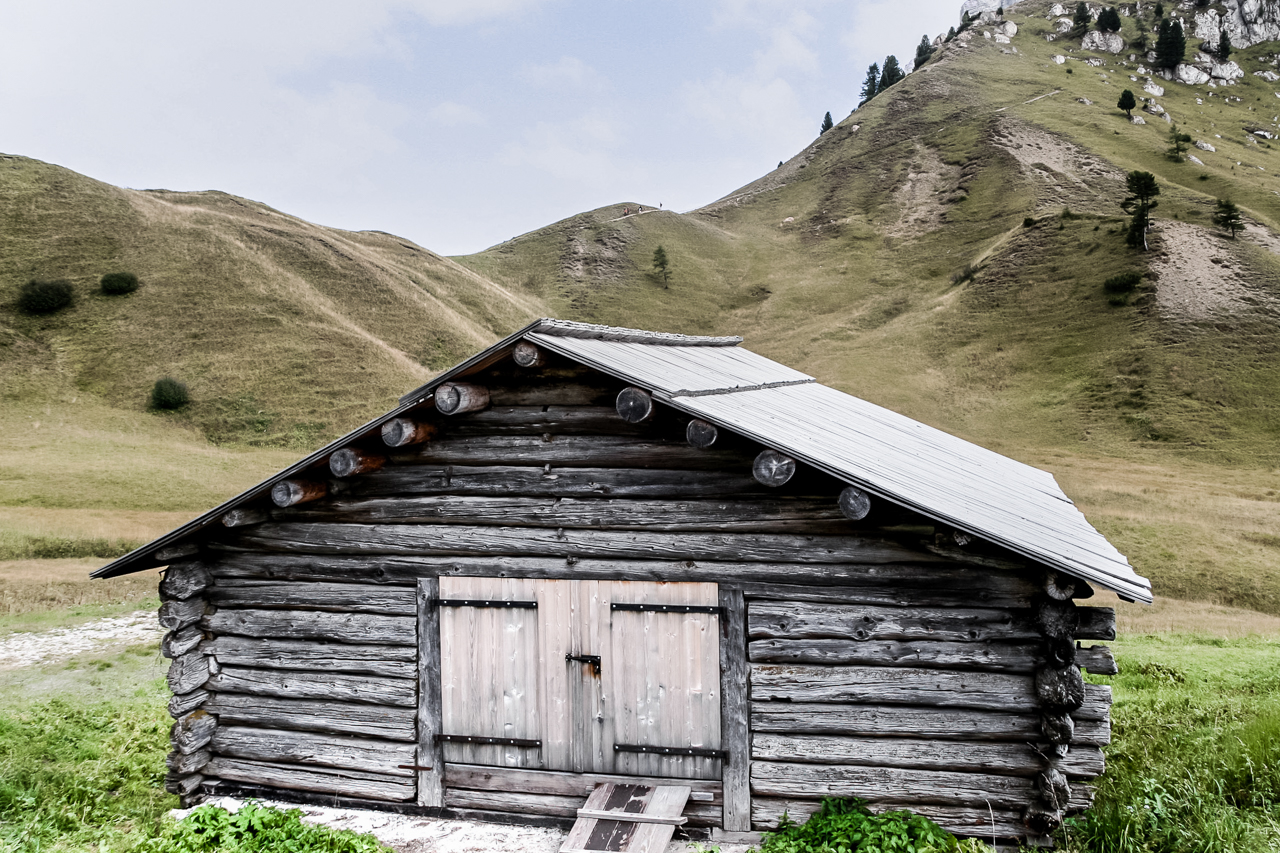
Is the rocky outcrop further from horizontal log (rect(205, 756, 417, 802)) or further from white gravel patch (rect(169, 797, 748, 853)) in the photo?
Result: horizontal log (rect(205, 756, 417, 802))

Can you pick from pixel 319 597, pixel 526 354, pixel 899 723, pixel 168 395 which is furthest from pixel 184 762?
pixel 168 395

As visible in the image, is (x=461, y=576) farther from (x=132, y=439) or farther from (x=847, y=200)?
(x=847, y=200)

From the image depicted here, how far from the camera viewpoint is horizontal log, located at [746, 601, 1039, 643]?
6.34 meters

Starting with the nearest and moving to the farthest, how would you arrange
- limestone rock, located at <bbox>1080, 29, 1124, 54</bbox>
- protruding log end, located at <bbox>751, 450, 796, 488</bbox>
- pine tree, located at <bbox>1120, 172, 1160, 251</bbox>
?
protruding log end, located at <bbox>751, 450, 796, 488</bbox>, pine tree, located at <bbox>1120, 172, 1160, 251</bbox>, limestone rock, located at <bbox>1080, 29, 1124, 54</bbox>

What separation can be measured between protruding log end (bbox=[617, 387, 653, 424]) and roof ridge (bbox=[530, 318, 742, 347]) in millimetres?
787

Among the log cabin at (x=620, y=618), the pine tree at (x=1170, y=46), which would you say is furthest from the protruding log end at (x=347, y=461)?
the pine tree at (x=1170, y=46)

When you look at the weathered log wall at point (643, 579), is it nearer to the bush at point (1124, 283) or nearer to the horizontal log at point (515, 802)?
the horizontal log at point (515, 802)

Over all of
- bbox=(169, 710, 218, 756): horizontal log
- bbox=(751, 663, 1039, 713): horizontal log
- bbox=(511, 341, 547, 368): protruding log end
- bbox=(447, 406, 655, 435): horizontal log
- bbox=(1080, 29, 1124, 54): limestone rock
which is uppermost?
bbox=(1080, 29, 1124, 54): limestone rock

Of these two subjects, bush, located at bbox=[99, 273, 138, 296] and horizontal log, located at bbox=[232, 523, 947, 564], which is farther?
bush, located at bbox=[99, 273, 138, 296]

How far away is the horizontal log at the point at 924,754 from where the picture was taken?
633 centimetres

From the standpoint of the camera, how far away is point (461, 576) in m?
7.48

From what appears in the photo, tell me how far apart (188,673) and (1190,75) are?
153 metres

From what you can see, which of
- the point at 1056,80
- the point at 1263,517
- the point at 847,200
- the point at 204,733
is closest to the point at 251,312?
the point at 204,733

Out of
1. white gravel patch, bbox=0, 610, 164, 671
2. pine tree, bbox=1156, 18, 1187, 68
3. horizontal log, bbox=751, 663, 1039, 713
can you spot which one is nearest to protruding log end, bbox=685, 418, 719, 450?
horizontal log, bbox=751, 663, 1039, 713
